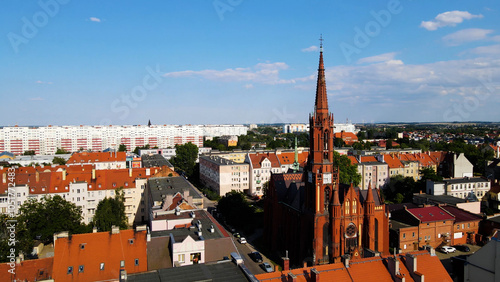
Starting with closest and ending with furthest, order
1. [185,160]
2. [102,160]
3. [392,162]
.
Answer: [392,162] → [102,160] → [185,160]

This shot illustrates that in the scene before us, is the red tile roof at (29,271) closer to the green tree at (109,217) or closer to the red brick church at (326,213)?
the green tree at (109,217)

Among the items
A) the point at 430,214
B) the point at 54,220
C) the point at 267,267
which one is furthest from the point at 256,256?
the point at 54,220

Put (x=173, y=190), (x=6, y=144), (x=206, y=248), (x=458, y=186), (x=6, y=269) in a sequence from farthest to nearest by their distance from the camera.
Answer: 1. (x=6, y=144)
2. (x=458, y=186)
3. (x=173, y=190)
4. (x=206, y=248)
5. (x=6, y=269)

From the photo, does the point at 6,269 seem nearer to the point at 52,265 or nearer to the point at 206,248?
the point at 52,265

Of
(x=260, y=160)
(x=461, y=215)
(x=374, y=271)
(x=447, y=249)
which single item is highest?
(x=260, y=160)

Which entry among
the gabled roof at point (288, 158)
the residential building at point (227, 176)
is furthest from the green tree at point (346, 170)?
the residential building at point (227, 176)

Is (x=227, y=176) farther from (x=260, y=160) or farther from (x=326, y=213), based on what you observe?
(x=326, y=213)

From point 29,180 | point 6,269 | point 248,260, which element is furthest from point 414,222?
point 29,180
